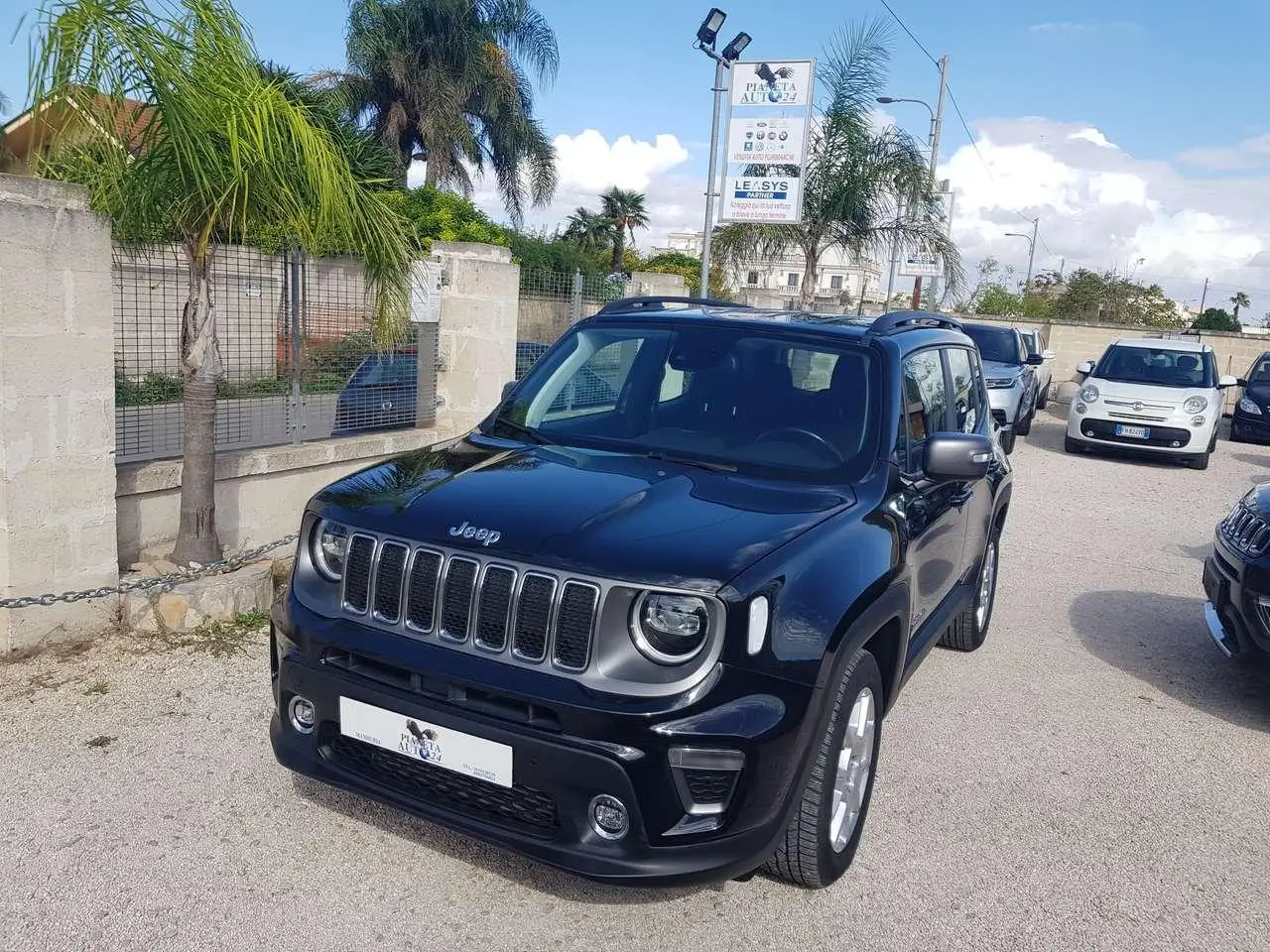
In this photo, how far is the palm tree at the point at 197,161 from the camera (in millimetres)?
4594

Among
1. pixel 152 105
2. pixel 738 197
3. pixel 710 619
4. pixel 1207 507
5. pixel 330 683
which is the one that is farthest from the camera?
pixel 738 197

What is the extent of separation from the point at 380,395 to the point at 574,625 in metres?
5.16

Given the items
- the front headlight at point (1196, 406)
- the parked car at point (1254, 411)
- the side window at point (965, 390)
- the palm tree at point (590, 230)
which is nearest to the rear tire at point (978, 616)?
the side window at point (965, 390)

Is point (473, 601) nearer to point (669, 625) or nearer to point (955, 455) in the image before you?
point (669, 625)

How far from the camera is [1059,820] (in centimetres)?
391

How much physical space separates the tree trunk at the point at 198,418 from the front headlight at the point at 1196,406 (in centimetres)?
1246

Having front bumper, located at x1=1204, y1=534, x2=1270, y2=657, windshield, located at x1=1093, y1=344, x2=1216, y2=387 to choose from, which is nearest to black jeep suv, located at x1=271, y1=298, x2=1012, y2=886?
front bumper, located at x1=1204, y1=534, x2=1270, y2=657

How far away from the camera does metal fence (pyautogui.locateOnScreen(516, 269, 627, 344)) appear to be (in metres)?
9.16

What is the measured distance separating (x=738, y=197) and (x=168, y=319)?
854cm

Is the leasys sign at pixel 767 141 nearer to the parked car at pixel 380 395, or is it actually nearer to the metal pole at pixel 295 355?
the parked car at pixel 380 395

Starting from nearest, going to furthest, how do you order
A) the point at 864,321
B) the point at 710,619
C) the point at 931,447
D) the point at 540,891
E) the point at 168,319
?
the point at 710,619
the point at 540,891
the point at 931,447
the point at 864,321
the point at 168,319

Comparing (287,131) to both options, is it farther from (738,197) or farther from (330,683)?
(738,197)

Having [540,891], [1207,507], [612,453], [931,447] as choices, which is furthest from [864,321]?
[1207,507]

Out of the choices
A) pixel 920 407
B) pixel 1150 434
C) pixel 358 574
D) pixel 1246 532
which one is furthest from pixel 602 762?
pixel 1150 434
